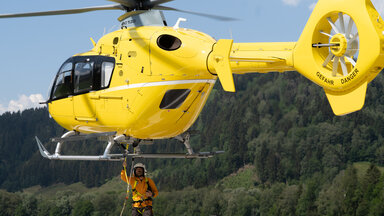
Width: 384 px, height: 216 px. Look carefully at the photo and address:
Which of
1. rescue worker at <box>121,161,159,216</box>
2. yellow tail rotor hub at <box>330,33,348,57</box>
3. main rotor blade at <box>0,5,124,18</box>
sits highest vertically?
main rotor blade at <box>0,5,124,18</box>

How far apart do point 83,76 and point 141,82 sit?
2.40m

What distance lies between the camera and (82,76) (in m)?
17.9

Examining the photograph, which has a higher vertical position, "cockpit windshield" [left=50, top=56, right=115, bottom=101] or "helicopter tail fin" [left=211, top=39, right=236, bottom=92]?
"cockpit windshield" [left=50, top=56, right=115, bottom=101]

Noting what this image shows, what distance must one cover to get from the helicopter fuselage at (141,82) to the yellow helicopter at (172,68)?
0.10 feet

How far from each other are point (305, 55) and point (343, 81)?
1.31m

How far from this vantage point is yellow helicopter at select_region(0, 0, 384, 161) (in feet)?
44.0

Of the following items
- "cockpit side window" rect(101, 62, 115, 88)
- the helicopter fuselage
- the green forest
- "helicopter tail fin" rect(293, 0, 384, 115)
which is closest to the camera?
"helicopter tail fin" rect(293, 0, 384, 115)

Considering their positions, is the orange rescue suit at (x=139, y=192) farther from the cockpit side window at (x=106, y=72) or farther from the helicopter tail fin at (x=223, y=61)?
the helicopter tail fin at (x=223, y=61)

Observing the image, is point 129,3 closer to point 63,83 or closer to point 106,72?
point 106,72

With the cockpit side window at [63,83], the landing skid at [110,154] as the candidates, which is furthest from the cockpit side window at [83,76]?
the landing skid at [110,154]

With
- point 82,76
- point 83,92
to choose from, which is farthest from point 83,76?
point 83,92

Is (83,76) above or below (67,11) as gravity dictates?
below

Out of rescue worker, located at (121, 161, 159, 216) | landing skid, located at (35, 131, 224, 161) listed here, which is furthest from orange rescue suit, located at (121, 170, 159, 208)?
landing skid, located at (35, 131, 224, 161)

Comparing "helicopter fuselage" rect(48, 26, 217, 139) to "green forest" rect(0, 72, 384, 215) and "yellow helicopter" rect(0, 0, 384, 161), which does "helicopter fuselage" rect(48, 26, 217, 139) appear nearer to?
"yellow helicopter" rect(0, 0, 384, 161)
